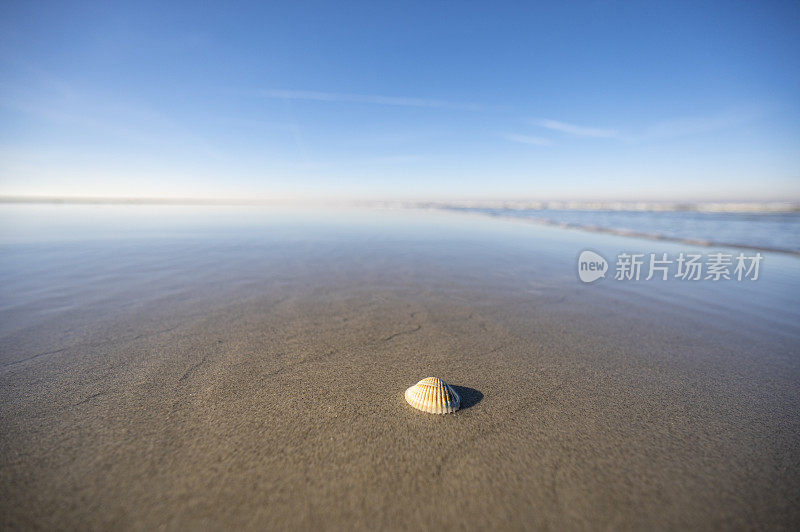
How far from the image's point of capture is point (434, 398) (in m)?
2.21

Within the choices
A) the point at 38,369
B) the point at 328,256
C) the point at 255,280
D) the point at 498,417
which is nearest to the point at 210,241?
the point at 328,256

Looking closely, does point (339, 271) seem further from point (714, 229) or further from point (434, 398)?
point (714, 229)

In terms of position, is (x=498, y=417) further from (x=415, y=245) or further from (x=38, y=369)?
(x=415, y=245)

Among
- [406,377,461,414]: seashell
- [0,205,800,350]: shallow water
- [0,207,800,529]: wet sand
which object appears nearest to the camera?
[0,207,800,529]: wet sand

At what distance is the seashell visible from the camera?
2203mm

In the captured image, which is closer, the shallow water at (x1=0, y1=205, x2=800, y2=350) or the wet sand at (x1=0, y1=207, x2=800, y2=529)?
the wet sand at (x1=0, y1=207, x2=800, y2=529)

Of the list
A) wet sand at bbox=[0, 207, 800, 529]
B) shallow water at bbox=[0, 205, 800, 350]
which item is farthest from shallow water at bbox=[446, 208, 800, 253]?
wet sand at bbox=[0, 207, 800, 529]

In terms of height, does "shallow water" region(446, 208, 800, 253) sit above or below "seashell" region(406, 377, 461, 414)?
above

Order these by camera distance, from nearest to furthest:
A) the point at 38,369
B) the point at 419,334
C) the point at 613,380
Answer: the point at 38,369 < the point at 613,380 < the point at 419,334

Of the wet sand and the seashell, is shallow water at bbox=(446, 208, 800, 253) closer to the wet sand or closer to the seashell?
the wet sand

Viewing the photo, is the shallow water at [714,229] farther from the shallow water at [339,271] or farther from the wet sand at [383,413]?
the wet sand at [383,413]

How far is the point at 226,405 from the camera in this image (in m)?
2.20

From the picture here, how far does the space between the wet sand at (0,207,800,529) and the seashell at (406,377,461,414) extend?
86 millimetres

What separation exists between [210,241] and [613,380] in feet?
34.8
